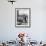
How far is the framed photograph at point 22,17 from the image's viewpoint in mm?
5339

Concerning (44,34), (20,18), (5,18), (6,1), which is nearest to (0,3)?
(6,1)

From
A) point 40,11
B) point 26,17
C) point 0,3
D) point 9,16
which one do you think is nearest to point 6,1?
point 0,3

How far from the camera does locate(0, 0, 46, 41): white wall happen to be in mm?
5309

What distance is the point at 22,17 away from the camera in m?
5.38

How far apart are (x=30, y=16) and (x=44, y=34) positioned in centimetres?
91

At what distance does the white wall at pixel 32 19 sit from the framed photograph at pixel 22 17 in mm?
120

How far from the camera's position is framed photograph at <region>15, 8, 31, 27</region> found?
5339 mm

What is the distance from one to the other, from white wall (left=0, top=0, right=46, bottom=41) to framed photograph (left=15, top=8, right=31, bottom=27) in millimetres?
120

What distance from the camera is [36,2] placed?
17.5 feet

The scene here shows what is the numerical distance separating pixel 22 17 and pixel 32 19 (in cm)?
41

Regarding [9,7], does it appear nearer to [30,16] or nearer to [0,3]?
[0,3]

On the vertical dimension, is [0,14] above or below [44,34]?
above

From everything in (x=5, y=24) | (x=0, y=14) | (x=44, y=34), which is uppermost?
(x=0, y=14)

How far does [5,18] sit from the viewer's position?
5.42 m
